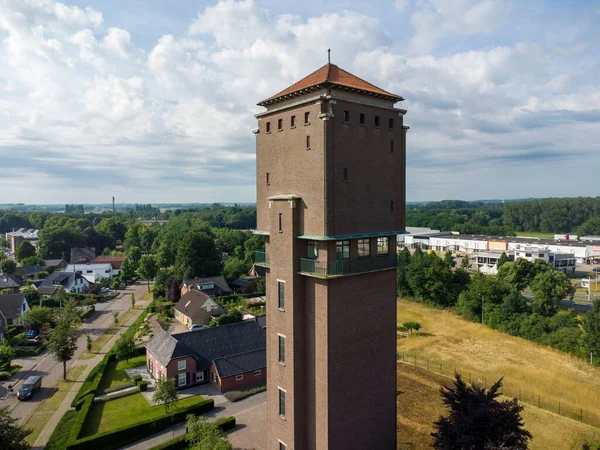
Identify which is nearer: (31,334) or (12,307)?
(31,334)

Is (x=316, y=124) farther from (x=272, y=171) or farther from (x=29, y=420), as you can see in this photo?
(x=29, y=420)

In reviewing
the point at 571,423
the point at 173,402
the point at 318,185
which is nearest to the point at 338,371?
the point at 318,185

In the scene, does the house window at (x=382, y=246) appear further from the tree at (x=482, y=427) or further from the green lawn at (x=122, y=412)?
the green lawn at (x=122, y=412)

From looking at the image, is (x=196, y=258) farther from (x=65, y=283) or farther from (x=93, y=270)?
(x=93, y=270)

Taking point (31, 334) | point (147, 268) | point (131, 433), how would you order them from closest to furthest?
point (131, 433) → point (31, 334) → point (147, 268)

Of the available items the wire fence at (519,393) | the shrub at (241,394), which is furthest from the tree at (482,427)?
the shrub at (241,394)

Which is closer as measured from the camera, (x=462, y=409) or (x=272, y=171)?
(x=462, y=409)

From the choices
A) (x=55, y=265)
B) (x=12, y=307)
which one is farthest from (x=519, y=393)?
(x=55, y=265)
